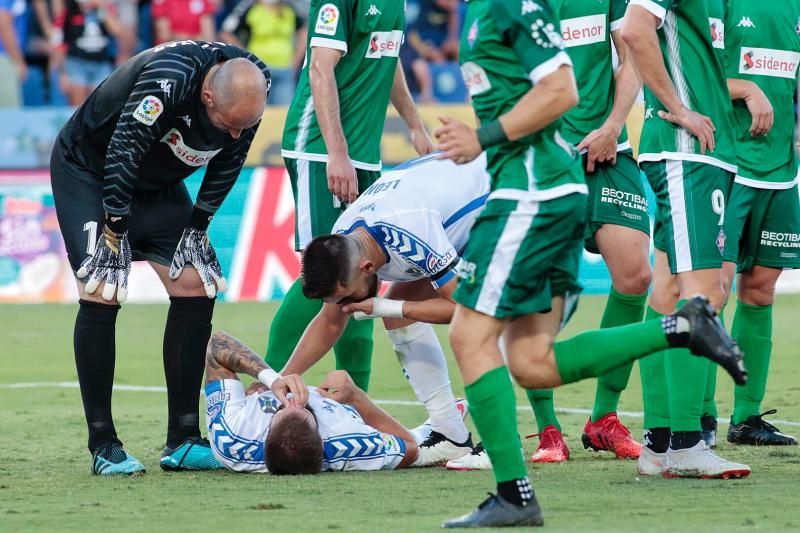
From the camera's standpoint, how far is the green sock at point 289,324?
24.6 ft

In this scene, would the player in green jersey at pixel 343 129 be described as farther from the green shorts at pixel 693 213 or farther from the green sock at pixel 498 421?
the green sock at pixel 498 421

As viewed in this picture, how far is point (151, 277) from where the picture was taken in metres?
16.0

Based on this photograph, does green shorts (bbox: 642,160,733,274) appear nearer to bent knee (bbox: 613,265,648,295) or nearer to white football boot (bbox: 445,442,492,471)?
bent knee (bbox: 613,265,648,295)

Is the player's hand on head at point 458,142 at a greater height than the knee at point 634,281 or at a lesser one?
greater

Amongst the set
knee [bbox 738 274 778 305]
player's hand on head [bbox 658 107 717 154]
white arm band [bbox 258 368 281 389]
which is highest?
player's hand on head [bbox 658 107 717 154]

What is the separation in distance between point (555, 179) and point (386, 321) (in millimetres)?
1934

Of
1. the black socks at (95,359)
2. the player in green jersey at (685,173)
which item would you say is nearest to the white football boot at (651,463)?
the player in green jersey at (685,173)

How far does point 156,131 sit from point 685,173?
236 centimetres

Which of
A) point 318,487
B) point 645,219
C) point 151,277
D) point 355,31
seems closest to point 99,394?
point 318,487

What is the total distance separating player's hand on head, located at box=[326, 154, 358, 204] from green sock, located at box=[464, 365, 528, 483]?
2368mm

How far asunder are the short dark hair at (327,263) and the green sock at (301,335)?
1.40 m

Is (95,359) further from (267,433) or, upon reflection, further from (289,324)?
(289,324)

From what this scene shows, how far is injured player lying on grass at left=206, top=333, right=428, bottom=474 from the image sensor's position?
633 cm

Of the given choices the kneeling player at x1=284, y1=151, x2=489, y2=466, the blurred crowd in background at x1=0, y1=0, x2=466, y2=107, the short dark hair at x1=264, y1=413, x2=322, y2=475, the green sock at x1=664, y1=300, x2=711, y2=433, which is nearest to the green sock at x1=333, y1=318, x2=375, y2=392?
the kneeling player at x1=284, y1=151, x2=489, y2=466
